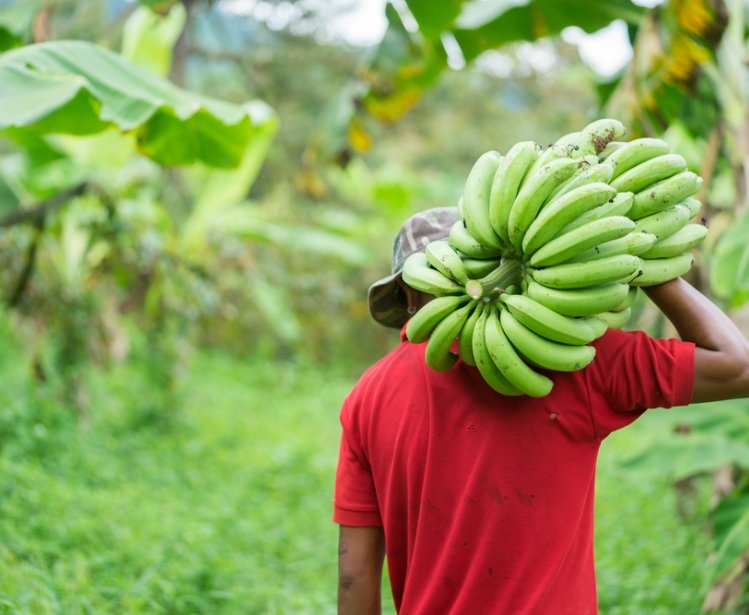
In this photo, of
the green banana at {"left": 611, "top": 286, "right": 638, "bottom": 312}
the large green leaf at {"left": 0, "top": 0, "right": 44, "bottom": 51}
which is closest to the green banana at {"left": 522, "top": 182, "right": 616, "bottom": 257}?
the green banana at {"left": 611, "top": 286, "right": 638, "bottom": 312}

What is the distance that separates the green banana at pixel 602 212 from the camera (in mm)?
1750

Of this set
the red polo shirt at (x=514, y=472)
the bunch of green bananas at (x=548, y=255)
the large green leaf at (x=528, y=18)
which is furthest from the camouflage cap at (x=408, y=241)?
the large green leaf at (x=528, y=18)

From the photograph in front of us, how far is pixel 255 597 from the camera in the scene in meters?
3.83

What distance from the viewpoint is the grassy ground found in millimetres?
3578

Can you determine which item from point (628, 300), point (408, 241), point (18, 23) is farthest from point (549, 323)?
point (18, 23)

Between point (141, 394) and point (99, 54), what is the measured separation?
4179mm

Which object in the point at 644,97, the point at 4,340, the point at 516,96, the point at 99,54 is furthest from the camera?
the point at 516,96

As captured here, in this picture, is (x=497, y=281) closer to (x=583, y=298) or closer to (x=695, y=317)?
(x=583, y=298)

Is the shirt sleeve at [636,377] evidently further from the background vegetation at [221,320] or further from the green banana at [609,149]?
the background vegetation at [221,320]

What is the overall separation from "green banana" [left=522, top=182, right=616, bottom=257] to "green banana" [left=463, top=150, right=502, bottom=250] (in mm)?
97

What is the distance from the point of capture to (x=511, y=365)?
1.73 meters

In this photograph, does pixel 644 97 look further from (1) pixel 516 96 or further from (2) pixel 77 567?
(1) pixel 516 96

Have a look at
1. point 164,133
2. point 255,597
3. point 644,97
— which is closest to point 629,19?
point 644,97

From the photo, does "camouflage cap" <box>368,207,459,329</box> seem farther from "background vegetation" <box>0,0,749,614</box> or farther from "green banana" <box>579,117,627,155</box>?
"background vegetation" <box>0,0,749,614</box>
